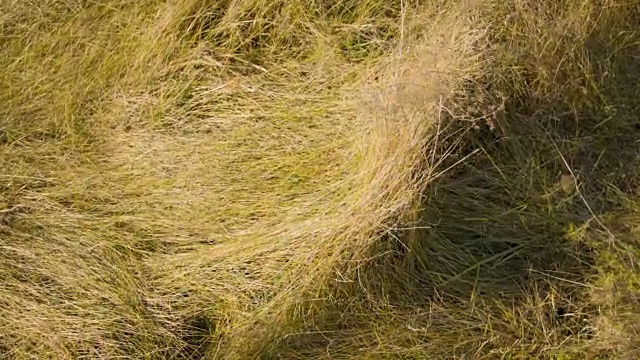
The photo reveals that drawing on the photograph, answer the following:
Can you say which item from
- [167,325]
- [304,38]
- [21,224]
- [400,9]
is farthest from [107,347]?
[400,9]

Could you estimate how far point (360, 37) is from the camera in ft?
8.39

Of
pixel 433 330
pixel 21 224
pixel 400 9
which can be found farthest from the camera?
pixel 400 9

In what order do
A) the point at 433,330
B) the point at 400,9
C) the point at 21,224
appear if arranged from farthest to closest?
the point at 400,9 < the point at 21,224 < the point at 433,330

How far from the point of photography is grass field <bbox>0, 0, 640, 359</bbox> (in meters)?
2.07

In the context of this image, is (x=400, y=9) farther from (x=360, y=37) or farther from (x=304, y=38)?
(x=304, y=38)

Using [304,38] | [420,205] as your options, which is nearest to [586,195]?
[420,205]

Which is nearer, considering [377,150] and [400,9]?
[377,150]

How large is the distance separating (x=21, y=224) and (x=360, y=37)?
1.25 meters

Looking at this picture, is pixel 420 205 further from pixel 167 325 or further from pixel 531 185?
pixel 167 325

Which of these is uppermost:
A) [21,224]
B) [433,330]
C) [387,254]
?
[21,224]

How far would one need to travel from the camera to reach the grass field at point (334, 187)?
2070mm

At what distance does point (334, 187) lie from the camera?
2.21 metres

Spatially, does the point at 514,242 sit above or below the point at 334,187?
below

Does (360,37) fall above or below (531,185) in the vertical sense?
above
